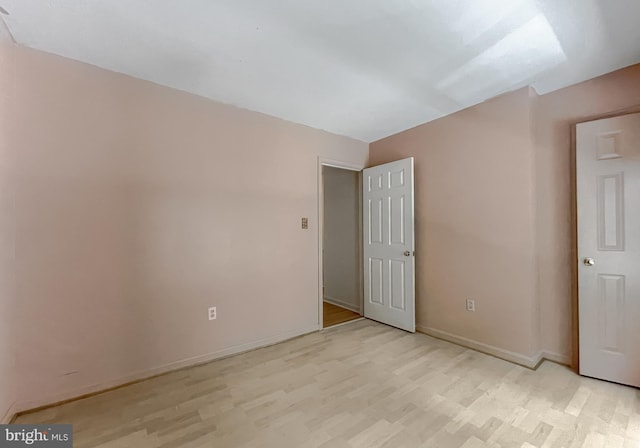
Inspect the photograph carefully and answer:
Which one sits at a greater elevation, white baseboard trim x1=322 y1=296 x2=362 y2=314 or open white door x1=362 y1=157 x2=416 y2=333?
open white door x1=362 y1=157 x2=416 y2=333

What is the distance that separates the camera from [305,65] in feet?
6.91

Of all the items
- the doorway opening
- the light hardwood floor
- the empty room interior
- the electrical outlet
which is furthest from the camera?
the doorway opening

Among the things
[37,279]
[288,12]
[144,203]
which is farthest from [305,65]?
[37,279]

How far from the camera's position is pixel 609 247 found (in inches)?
84.5

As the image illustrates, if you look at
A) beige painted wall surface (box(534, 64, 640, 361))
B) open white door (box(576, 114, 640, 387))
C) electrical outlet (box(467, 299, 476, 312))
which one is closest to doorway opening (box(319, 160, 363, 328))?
electrical outlet (box(467, 299, 476, 312))

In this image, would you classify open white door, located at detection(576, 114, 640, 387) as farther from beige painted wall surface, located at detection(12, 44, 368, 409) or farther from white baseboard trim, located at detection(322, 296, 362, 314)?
beige painted wall surface, located at detection(12, 44, 368, 409)

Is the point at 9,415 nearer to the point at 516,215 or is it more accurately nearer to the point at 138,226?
the point at 138,226

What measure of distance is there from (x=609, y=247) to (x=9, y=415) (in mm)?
4292

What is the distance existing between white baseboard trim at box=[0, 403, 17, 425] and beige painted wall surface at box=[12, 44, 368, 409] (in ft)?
0.16

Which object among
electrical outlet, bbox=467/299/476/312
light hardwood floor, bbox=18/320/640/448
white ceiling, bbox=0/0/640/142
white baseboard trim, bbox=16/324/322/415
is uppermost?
white ceiling, bbox=0/0/640/142

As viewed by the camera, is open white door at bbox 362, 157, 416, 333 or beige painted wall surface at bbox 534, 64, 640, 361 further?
open white door at bbox 362, 157, 416, 333

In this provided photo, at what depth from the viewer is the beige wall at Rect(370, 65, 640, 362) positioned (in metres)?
2.38

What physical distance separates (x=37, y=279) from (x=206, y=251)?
108 cm

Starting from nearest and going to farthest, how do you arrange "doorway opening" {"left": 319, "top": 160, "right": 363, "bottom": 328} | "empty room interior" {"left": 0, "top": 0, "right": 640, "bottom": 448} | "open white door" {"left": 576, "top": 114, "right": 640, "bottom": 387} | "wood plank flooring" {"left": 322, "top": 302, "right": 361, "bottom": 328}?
"empty room interior" {"left": 0, "top": 0, "right": 640, "bottom": 448} < "open white door" {"left": 576, "top": 114, "right": 640, "bottom": 387} < "wood plank flooring" {"left": 322, "top": 302, "right": 361, "bottom": 328} < "doorway opening" {"left": 319, "top": 160, "right": 363, "bottom": 328}
